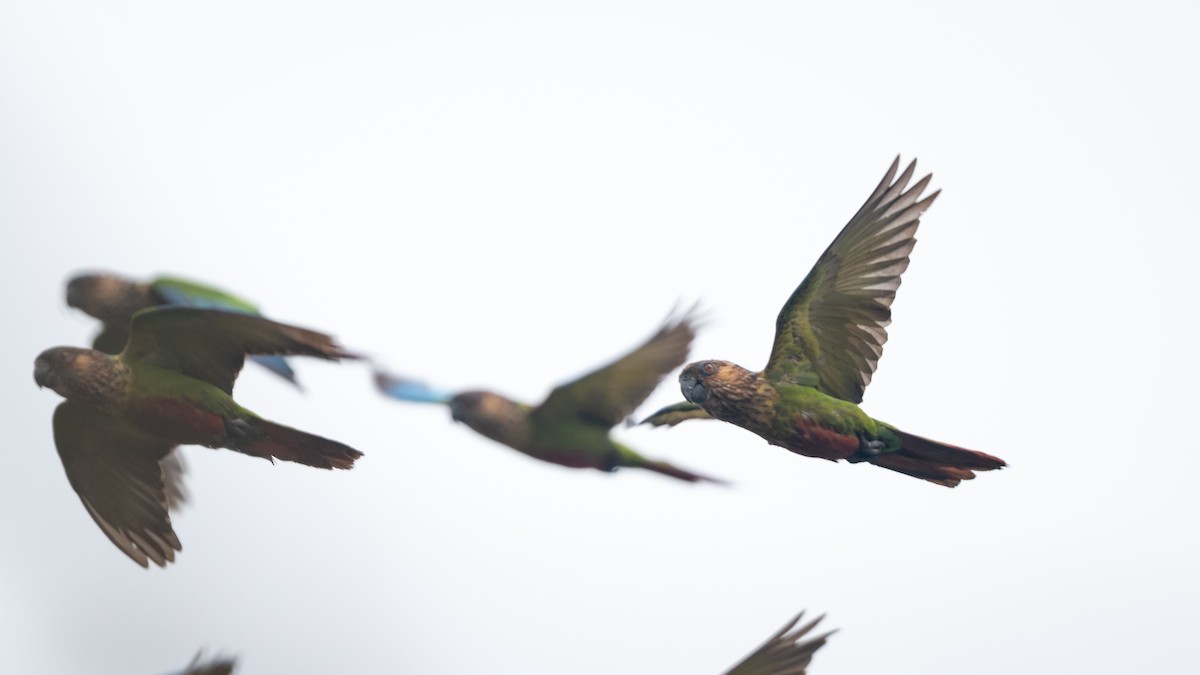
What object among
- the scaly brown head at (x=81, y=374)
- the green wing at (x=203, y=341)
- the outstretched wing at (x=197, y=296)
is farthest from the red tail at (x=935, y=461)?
the scaly brown head at (x=81, y=374)

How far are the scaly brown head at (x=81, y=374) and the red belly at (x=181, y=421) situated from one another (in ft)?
0.67

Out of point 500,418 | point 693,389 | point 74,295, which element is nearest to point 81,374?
point 74,295

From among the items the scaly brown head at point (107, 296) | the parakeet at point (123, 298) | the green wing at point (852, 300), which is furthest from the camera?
the scaly brown head at point (107, 296)

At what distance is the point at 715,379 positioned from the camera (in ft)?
31.7

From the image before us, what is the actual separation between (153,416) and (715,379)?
3287mm

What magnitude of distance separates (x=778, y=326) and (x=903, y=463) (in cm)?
112

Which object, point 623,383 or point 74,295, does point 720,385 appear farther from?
point 74,295

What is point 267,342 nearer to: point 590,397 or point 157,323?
point 157,323

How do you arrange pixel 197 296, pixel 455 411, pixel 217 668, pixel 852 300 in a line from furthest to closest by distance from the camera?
pixel 197 296 < pixel 455 411 < pixel 852 300 < pixel 217 668

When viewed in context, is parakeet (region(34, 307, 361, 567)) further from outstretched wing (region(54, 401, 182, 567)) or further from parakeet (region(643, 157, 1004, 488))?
parakeet (region(643, 157, 1004, 488))

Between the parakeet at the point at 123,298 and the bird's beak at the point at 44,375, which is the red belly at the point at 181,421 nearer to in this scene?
the bird's beak at the point at 44,375

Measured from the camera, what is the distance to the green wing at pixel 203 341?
8602 mm

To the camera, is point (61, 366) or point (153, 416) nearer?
point (61, 366)

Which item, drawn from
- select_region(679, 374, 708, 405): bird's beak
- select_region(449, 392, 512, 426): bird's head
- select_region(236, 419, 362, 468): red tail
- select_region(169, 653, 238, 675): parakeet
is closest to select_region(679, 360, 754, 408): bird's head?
select_region(679, 374, 708, 405): bird's beak
